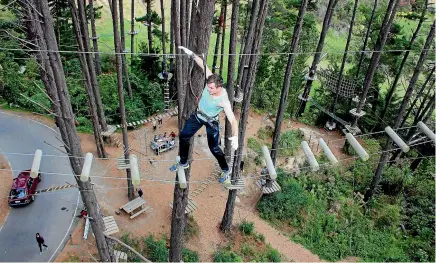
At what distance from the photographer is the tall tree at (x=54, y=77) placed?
24.3 ft

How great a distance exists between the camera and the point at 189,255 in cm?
1326

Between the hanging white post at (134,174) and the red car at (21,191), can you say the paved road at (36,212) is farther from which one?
the hanging white post at (134,174)

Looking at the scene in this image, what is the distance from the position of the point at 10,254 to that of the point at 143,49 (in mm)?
15198

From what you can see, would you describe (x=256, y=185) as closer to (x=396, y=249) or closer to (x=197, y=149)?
(x=197, y=149)

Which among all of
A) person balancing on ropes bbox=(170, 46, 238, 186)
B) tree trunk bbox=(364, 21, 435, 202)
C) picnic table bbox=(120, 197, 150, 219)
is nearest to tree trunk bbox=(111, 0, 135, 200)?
picnic table bbox=(120, 197, 150, 219)

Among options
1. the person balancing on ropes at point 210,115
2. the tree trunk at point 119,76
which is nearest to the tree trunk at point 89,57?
the tree trunk at point 119,76

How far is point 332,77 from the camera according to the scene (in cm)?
2161

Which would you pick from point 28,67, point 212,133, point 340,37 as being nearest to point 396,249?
point 212,133

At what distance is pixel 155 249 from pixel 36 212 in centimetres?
513


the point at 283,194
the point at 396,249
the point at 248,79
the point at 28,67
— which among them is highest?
the point at 248,79

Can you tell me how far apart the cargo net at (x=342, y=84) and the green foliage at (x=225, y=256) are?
1188 cm

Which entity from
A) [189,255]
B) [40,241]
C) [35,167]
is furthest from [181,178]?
[40,241]

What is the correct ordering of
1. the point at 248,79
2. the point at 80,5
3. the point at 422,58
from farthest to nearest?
the point at 422,58 → the point at 80,5 → the point at 248,79

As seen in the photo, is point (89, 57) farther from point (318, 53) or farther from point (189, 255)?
point (318, 53)
